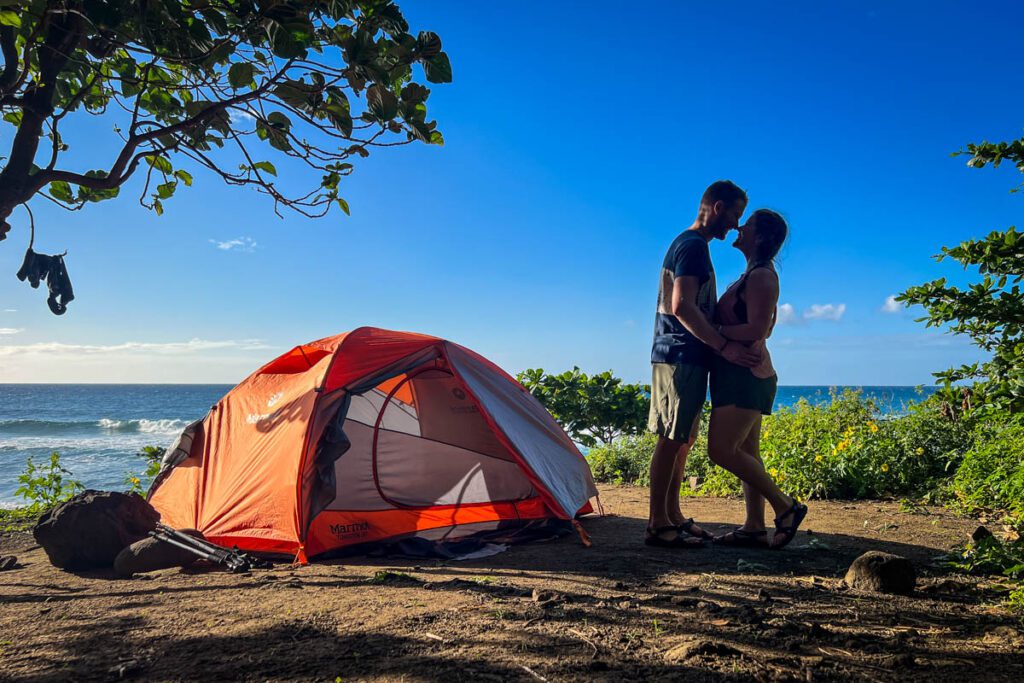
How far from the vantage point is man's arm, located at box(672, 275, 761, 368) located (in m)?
3.94

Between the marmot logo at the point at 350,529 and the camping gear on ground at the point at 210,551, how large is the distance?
535mm

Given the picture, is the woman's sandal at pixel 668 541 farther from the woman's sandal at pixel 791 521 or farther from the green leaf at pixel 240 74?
the green leaf at pixel 240 74

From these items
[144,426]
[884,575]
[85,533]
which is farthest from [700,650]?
[144,426]

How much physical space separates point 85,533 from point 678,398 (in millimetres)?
4017

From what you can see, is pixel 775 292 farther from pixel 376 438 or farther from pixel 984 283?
pixel 376 438

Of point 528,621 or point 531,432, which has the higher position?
point 531,432

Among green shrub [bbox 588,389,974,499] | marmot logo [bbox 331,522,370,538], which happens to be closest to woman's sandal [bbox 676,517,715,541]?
green shrub [bbox 588,389,974,499]

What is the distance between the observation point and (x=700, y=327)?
3.94 m

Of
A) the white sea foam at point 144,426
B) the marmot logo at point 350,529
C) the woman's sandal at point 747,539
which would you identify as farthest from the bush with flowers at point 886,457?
the white sea foam at point 144,426

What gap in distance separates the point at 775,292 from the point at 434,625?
2.75 metres

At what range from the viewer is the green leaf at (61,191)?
372cm

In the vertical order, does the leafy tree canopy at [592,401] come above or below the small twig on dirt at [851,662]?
above

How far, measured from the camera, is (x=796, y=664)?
2240 millimetres

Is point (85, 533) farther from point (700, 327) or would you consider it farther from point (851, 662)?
point (851, 662)
